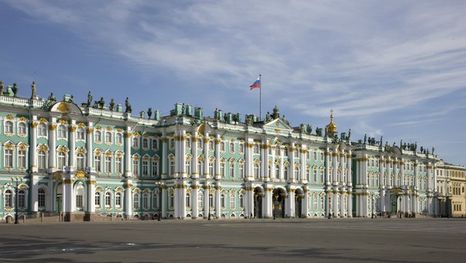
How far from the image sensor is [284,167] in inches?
4306

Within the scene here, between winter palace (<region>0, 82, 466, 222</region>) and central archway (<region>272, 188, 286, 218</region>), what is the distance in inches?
10.1

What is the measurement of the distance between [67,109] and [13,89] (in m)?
6.56

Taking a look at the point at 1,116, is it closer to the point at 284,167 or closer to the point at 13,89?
the point at 13,89

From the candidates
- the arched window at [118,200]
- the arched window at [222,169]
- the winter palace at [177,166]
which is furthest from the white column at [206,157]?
the arched window at [118,200]

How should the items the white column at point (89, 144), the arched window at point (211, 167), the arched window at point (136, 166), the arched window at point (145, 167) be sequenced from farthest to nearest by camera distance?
the arched window at point (211, 167) → the arched window at point (145, 167) → the arched window at point (136, 166) → the white column at point (89, 144)

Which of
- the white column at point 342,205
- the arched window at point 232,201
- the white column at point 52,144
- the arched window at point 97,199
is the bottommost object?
the white column at point 342,205

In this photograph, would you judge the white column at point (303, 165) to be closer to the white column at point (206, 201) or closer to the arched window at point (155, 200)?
the white column at point (206, 201)

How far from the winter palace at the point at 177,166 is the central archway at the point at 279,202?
256 millimetres

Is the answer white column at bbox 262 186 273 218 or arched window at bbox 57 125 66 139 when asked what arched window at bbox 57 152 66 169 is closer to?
arched window at bbox 57 125 66 139

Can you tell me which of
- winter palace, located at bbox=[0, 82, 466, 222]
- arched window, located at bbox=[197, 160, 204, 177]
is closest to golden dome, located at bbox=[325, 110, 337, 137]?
winter palace, located at bbox=[0, 82, 466, 222]

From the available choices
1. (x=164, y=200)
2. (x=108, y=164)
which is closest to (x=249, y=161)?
(x=164, y=200)

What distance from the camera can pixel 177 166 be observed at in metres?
91.7

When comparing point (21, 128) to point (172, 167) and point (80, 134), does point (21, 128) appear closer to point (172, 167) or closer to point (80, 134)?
point (80, 134)

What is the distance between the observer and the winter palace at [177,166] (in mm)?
77188
